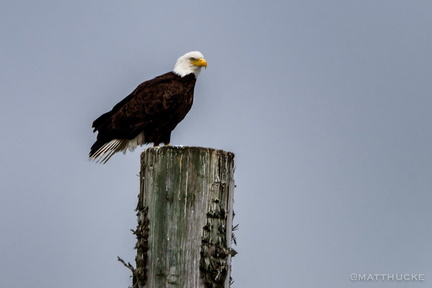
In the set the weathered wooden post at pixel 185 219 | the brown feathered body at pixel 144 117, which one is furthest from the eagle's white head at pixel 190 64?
the weathered wooden post at pixel 185 219

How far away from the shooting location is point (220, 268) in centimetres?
394

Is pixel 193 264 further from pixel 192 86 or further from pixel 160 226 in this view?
pixel 192 86

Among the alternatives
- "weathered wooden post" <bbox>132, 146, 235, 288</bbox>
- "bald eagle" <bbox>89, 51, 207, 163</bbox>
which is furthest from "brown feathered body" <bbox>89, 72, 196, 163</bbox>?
"weathered wooden post" <bbox>132, 146, 235, 288</bbox>

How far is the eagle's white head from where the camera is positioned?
9023 millimetres

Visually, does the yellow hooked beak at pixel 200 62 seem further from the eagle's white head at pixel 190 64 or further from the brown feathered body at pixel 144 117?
the brown feathered body at pixel 144 117

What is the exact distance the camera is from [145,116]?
28.2 ft

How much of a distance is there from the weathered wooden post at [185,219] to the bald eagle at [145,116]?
4.51 m

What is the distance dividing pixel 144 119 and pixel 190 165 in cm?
471

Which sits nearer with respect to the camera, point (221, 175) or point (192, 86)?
point (221, 175)

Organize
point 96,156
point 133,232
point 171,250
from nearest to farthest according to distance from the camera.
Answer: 1. point 171,250
2. point 133,232
3. point 96,156

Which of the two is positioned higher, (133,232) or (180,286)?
Answer: (133,232)

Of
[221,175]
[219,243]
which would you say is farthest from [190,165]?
[219,243]

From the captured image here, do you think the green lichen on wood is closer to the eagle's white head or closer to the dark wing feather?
the dark wing feather

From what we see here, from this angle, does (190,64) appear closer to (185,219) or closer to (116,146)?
(116,146)
